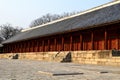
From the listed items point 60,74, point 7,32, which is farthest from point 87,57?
point 7,32

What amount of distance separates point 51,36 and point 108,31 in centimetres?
1191

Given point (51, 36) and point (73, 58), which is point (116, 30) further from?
point (51, 36)

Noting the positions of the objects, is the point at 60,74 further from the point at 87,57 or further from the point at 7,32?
the point at 7,32

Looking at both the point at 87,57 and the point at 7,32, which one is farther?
the point at 7,32

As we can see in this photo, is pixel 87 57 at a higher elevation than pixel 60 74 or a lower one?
higher

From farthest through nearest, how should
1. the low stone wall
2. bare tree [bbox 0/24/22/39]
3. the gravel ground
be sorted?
bare tree [bbox 0/24/22/39] < the low stone wall < the gravel ground

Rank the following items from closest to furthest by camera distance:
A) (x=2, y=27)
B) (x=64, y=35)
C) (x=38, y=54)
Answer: (x=64, y=35)
(x=38, y=54)
(x=2, y=27)

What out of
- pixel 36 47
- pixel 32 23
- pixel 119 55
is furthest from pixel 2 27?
pixel 119 55

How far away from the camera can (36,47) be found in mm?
42781

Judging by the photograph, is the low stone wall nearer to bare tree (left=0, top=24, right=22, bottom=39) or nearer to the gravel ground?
the gravel ground

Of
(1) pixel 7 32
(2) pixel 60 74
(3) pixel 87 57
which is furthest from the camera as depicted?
(1) pixel 7 32

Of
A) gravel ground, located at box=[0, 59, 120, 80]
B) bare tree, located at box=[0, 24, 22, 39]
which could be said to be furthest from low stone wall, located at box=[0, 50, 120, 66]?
bare tree, located at box=[0, 24, 22, 39]

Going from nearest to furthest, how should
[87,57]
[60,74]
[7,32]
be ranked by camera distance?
[60,74] → [87,57] → [7,32]

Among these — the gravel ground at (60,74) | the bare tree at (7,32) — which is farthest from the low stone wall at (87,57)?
the bare tree at (7,32)
